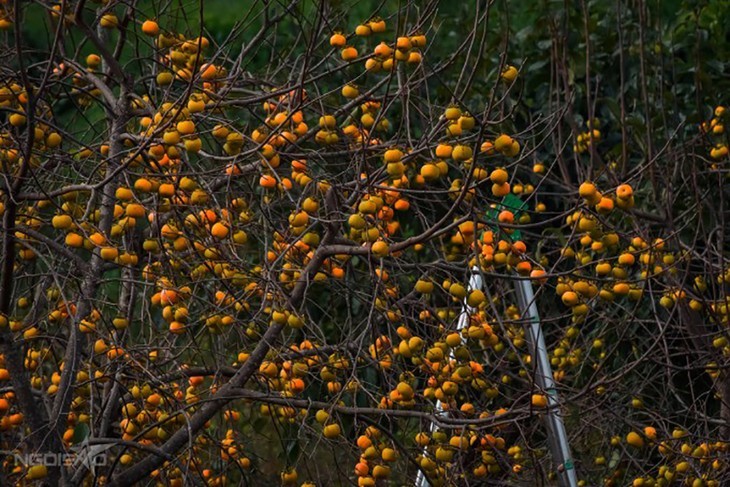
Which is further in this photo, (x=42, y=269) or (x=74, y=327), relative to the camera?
(x=42, y=269)

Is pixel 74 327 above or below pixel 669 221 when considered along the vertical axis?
above

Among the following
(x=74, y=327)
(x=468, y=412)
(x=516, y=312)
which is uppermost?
(x=74, y=327)

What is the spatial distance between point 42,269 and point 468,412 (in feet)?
5.78

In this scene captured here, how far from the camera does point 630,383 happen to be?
4645 millimetres

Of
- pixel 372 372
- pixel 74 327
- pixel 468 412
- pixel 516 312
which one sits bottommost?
pixel 372 372

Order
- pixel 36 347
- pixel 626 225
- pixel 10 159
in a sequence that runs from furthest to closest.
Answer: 1. pixel 626 225
2. pixel 36 347
3. pixel 10 159

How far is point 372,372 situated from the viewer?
4695mm

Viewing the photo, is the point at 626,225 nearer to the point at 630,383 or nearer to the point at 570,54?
the point at 630,383

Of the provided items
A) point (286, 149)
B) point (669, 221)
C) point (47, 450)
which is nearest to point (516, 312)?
point (669, 221)

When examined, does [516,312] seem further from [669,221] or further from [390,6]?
[390,6]

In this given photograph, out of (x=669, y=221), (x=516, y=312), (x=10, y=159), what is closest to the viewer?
(x=10, y=159)

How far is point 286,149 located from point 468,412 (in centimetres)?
83

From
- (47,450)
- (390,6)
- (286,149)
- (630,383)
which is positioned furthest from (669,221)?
(390,6)

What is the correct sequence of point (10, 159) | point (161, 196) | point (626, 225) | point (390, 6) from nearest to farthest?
1. point (161, 196)
2. point (10, 159)
3. point (626, 225)
4. point (390, 6)
